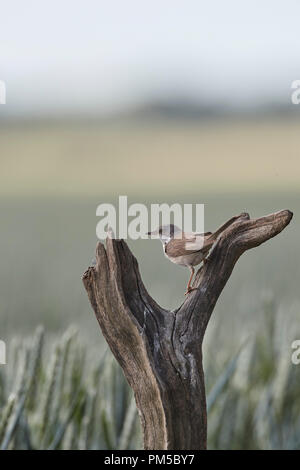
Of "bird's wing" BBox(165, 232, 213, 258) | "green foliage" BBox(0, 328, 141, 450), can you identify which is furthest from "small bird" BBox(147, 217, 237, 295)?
"green foliage" BBox(0, 328, 141, 450)

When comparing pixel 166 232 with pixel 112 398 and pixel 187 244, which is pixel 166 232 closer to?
pixel 187 244

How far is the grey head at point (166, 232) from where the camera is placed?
1.01m

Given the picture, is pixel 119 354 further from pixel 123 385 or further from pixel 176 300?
pixel 176 300

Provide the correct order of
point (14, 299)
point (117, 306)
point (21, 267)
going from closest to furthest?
point (117, 306) < point (14, 299) < point (21, 267)

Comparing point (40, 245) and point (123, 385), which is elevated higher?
point (40, 245)

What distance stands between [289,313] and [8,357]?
775 mm

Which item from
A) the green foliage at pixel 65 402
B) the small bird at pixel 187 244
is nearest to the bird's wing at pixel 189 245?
the small bird at pixel 187 244

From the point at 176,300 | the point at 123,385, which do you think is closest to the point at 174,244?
the point at 123,385

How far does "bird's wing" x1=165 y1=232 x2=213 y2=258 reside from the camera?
97 centimetres

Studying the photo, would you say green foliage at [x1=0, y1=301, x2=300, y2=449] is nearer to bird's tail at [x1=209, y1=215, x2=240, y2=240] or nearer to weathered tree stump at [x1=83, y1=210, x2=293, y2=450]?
weathered tree stump at [x1=83, y1=210, x2=293, y2=450]

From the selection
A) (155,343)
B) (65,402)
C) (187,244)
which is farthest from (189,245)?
(65,402)

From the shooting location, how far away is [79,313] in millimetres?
2400

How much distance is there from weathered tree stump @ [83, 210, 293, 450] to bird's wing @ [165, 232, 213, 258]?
2.3 inches
